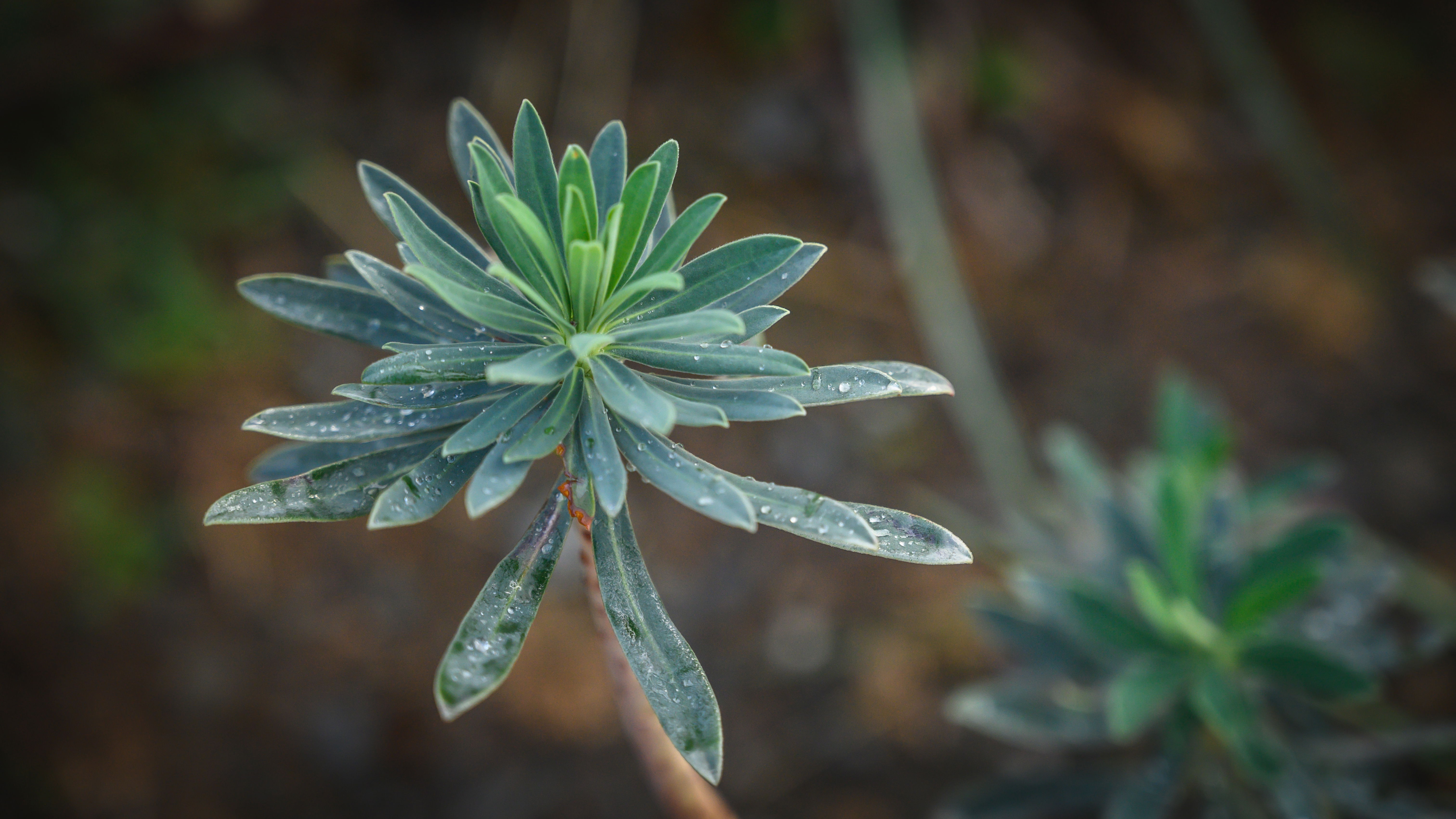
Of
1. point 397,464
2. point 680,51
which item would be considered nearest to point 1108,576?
point 397,464

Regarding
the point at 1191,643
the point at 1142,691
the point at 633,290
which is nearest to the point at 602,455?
the point at 633,290

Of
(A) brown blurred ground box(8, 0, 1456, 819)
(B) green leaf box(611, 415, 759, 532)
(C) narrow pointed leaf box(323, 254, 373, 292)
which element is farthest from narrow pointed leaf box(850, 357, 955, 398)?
(A) brown blurred ground box(8, 0, 1456, 819)

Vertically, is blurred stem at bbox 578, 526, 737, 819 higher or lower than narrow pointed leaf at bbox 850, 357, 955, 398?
lower

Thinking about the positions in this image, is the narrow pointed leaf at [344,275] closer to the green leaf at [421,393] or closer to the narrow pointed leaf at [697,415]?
the green leaf at [421,393]

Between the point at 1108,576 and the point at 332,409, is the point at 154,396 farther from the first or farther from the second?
the point at 1108,576

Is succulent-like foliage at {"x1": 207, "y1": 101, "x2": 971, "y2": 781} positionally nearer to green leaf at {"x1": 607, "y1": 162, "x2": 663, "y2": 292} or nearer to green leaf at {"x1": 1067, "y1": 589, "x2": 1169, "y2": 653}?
green leaf at {"x1": 607, "y1": 162, "x2": 663, "y2": 292}

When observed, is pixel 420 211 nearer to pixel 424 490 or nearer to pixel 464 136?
pixel 464 136
